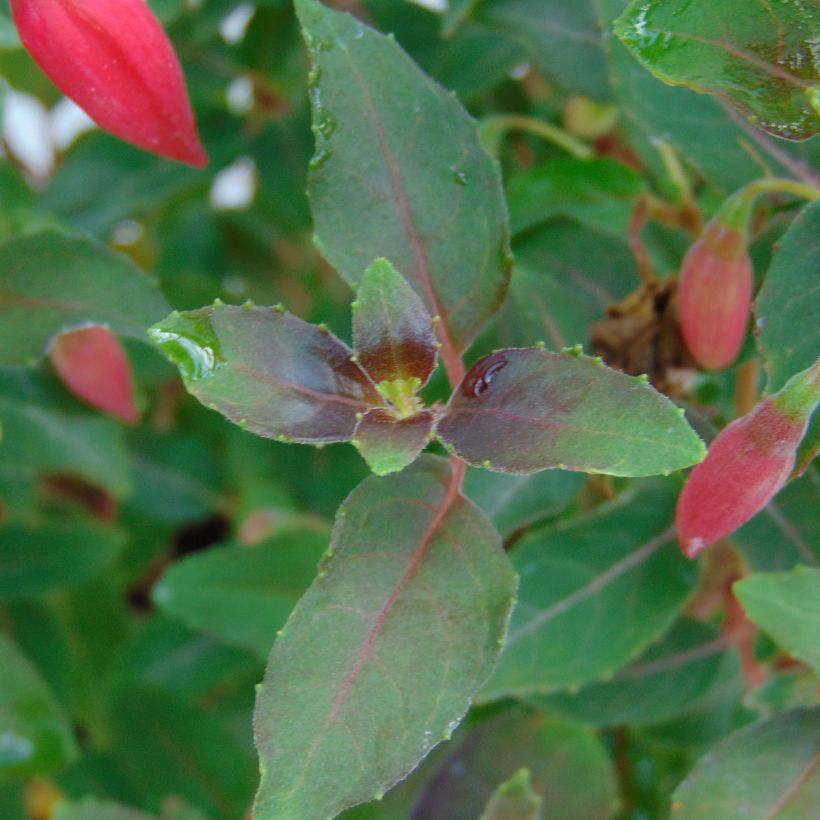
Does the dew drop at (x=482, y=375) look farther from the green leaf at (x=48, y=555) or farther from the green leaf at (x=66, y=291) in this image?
the green leaf at (x=48, y=555)

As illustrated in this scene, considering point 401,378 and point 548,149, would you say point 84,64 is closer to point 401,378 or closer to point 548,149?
point 401,378

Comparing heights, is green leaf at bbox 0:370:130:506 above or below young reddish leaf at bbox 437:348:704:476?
below

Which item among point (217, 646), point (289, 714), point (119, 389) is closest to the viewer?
point (289, 714)

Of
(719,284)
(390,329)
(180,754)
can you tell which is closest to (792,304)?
(719,284)

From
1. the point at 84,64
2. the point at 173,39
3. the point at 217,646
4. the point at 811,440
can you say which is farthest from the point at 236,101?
the point at 811,440

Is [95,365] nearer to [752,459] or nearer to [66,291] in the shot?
[66,291]

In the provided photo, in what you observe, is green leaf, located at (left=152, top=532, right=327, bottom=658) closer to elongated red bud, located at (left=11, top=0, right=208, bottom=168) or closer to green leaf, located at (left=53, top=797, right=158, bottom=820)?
green leaf, located at (left=53, top=797, right=158, bottom=820)

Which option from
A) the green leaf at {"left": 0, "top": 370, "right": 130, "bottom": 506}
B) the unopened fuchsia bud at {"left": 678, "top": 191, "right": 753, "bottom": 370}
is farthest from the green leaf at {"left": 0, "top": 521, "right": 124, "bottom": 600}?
the unopened fuchsia bud at {"left": 678, "top": 191, "right": 753, "bottom": 370}
